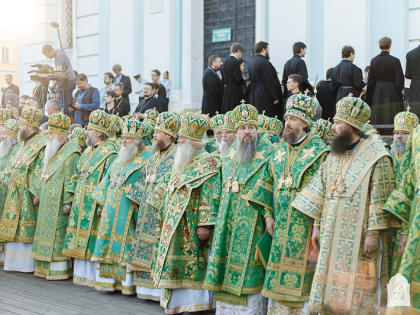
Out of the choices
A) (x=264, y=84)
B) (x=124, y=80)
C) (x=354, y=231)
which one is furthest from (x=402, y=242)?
(x=124, y=80)

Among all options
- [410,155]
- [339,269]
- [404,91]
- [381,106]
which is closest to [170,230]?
[339,269]

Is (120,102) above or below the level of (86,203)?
above

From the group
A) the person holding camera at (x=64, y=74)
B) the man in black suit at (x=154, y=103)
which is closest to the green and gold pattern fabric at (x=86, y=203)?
the man in black suit at (x=154, y=103)

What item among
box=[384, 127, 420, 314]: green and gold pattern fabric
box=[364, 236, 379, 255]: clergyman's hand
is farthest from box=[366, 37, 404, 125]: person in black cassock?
box=[364, 236, 379, 255]: clergyman's hand

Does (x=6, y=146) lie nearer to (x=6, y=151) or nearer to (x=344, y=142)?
(x=6, y=151)

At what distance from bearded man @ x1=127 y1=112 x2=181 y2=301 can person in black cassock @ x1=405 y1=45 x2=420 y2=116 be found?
3625 mm

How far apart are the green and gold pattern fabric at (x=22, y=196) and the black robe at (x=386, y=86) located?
4668 millimetres

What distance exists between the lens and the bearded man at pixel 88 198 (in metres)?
9.14

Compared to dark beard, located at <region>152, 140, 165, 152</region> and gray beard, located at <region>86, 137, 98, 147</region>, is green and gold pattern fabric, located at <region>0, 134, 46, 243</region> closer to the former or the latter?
gray beard, located at <region>86, 137, 98, 147</region>

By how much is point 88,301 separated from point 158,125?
2.05 m

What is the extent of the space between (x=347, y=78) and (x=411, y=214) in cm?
539

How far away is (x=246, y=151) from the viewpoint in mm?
7023

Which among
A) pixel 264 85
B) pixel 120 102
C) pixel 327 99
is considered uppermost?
pixel 264 85

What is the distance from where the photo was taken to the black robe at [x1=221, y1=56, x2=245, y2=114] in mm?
11820
